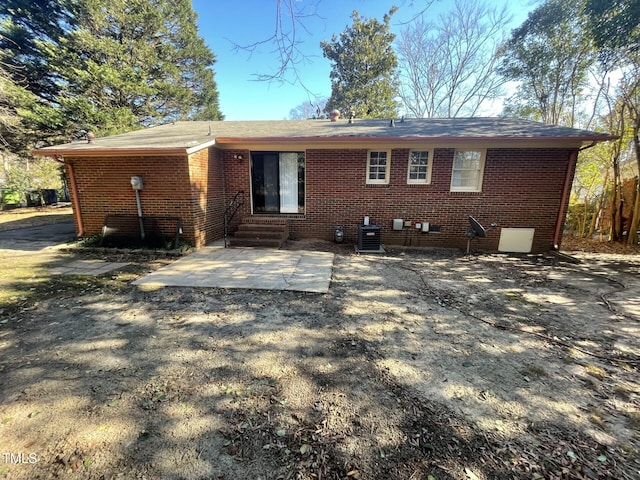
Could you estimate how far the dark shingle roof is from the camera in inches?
245

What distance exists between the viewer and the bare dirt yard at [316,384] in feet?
5.70

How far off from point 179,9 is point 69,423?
21671mm

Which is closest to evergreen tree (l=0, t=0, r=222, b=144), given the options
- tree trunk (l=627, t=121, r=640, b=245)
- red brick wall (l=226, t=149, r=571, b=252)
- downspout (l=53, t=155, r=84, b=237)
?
downspout (l=53, t=155, r=84, b=237)

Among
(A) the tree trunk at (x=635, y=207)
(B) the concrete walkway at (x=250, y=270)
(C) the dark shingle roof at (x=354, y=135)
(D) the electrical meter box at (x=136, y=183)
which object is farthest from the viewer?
(A) the tree trunk at (x=635, y=207)

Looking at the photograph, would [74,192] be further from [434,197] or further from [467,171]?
[467,171]

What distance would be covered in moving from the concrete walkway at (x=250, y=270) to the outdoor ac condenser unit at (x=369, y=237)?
1.00 meters

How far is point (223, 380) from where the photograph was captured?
2.44 meters

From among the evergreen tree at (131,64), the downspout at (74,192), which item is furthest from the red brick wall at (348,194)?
the evergreen tree at (131,64)

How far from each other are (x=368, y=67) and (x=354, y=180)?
16.6 meters

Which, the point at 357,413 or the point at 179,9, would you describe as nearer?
the point at 357,413

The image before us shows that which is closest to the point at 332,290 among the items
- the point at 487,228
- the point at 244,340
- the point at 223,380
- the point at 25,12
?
the point at 244,340

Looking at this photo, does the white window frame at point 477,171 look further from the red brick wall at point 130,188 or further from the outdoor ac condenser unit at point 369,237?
the red brick wall at point 130,188

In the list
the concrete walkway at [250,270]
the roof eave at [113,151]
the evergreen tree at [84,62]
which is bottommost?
the concrete walkway at [250,270]

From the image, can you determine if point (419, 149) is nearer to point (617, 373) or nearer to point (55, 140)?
point (617, 373)
